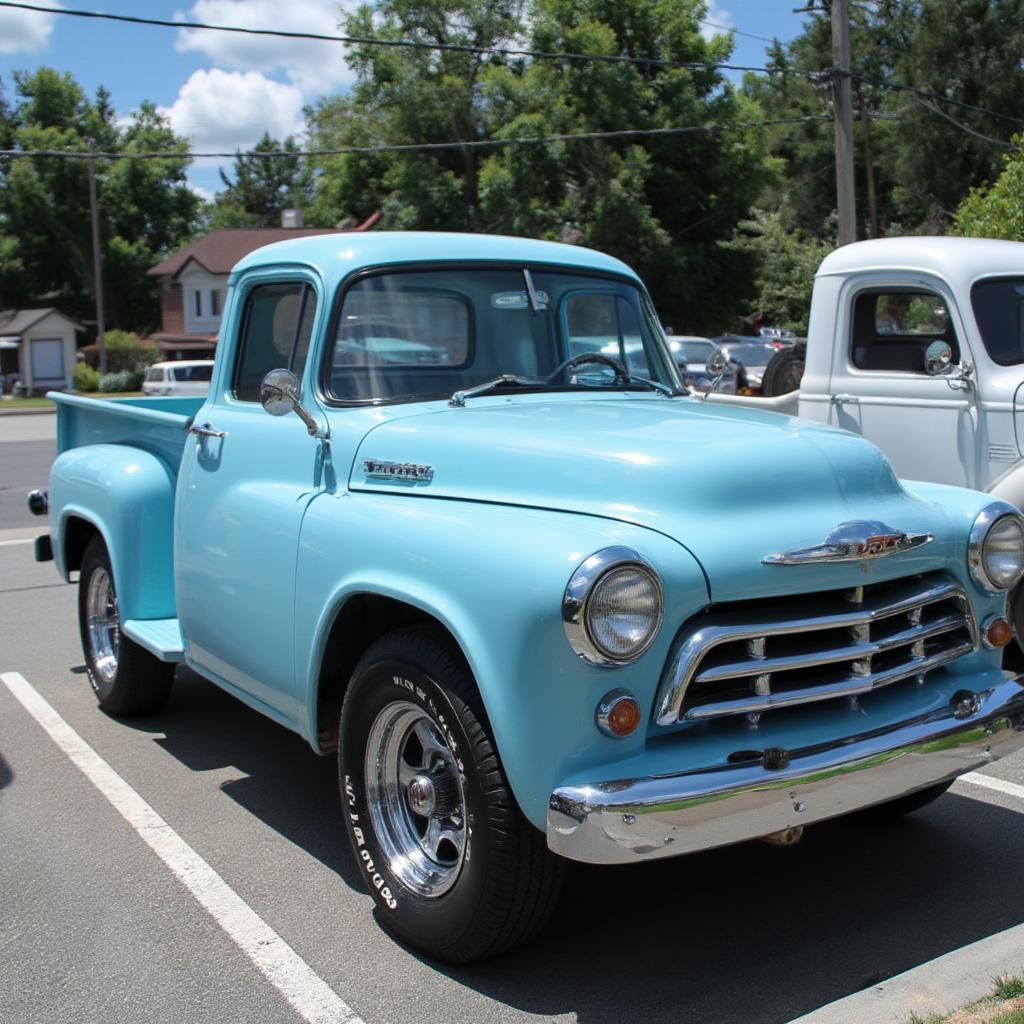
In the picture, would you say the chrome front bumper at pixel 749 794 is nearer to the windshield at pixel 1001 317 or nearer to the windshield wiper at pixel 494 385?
the windshield wiper at pixel 494 385

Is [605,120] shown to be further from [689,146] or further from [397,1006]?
[397,1006]

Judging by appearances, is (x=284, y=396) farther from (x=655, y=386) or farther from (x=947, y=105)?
(x=947, y=105)

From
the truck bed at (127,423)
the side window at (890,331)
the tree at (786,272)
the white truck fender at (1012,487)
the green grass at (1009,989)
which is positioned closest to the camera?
the green grass at (1009,989)

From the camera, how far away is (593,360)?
4.74m

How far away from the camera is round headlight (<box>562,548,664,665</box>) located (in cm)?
302

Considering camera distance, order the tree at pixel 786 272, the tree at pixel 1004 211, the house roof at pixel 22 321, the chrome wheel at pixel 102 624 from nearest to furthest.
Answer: the chrome wheel at pixel 102 624, the tree at pixel 1004 211, the tree at pixel 786 272, the house roof at pixel 22 321

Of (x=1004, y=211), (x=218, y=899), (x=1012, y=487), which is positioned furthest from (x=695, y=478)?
(x=1004, y=211)

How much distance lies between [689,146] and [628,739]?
1325 inches

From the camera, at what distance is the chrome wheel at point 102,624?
5.98 metres

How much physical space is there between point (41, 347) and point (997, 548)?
57091 millimetres

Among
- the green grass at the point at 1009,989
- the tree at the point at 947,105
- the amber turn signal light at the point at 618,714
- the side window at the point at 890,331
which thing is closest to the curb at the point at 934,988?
the green grass at the point at 1009,989

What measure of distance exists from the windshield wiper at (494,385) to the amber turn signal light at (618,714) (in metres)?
1.50

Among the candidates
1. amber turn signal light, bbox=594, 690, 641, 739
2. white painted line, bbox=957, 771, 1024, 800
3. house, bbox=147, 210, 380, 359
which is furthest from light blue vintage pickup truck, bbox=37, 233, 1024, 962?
house, bbox=147, 210, 380, 359

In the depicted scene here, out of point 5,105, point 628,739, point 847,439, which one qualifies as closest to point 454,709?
point 628,739
